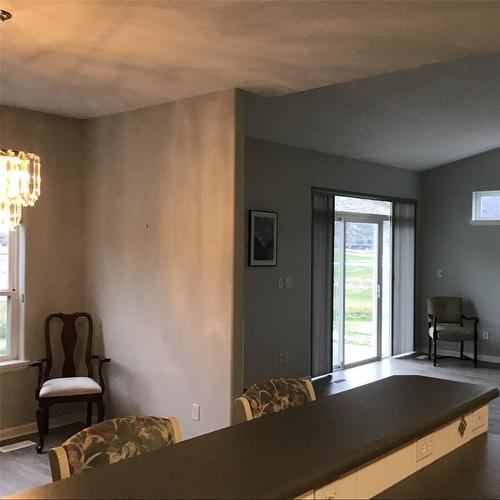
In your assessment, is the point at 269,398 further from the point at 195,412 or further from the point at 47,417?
the point at 47,417

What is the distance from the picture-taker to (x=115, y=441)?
1881 millimetres

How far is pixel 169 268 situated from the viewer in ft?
14.8

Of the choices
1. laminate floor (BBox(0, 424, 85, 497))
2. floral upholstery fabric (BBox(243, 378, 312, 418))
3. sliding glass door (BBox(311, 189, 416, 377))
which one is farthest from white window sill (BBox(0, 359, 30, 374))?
sliding glass door (BBox(311, 189, 416, 377))

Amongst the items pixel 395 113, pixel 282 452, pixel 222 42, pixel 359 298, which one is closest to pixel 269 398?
pixel 282 452

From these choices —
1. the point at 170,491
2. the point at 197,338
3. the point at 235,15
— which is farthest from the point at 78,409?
the point at 170,491

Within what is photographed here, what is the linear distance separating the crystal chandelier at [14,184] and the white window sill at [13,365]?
206 cm

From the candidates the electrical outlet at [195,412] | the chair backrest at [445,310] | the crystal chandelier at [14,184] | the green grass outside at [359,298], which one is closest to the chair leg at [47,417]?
the electrical outlet at [195,412]

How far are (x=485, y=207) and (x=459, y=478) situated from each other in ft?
24.1

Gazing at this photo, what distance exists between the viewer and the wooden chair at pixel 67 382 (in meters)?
4.52

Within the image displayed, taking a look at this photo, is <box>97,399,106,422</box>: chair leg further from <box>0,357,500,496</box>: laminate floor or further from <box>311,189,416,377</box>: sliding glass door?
<box>311,189,416,377</box>: sliding glass door

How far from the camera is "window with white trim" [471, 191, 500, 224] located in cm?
845

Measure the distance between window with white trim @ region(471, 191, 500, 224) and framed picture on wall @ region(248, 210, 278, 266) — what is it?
144 inches

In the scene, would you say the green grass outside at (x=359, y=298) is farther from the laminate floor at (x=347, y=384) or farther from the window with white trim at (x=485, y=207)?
the window with white trim at (x=485, y=207)

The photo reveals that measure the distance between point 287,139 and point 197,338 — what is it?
2.85 meters
